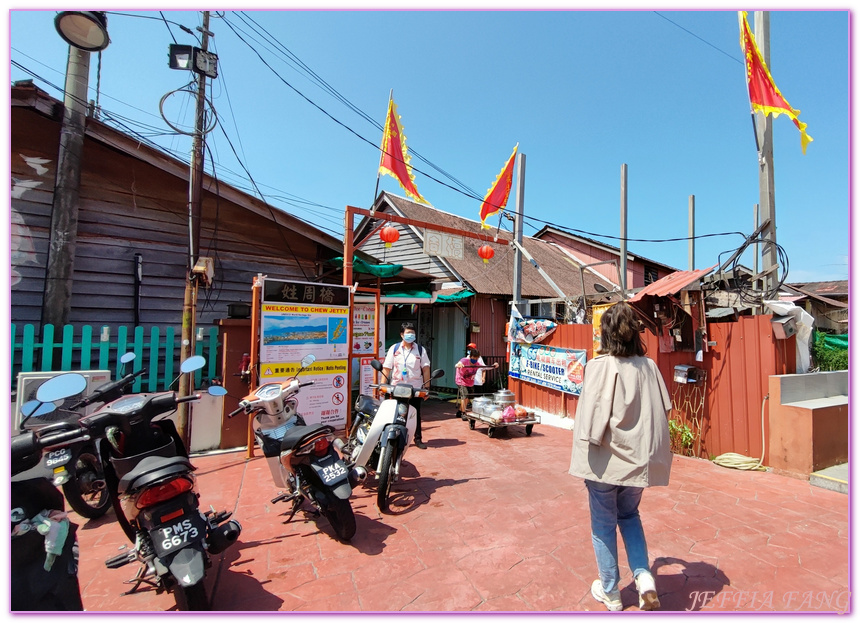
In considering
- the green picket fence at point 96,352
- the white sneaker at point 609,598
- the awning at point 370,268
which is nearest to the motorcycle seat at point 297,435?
the white sneaker at point 609,598

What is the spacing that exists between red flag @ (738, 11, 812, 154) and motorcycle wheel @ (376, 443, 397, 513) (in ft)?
20.2

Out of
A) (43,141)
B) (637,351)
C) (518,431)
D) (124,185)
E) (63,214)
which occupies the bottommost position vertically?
(518,431)

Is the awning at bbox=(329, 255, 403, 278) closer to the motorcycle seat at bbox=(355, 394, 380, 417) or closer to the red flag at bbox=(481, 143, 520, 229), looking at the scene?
the red flag at bbox=(481, 143, 520, 229)

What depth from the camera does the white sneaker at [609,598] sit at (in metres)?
2.42

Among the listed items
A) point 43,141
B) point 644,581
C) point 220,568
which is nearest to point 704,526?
point 644,581

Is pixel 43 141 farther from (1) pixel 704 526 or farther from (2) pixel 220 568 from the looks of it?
(1) pixel 704 526

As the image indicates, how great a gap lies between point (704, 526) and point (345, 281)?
5097 mm

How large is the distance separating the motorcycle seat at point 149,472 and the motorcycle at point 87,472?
126 centimetres

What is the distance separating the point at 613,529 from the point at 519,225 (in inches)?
291

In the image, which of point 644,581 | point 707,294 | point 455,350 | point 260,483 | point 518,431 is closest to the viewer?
point 644,581

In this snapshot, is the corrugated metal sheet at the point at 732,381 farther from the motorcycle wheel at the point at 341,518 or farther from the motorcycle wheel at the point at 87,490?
the motorcycle wheel at the point at 87,490

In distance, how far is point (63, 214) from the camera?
5727 mm

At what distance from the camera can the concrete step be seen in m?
4.27

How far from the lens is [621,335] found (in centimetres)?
247
